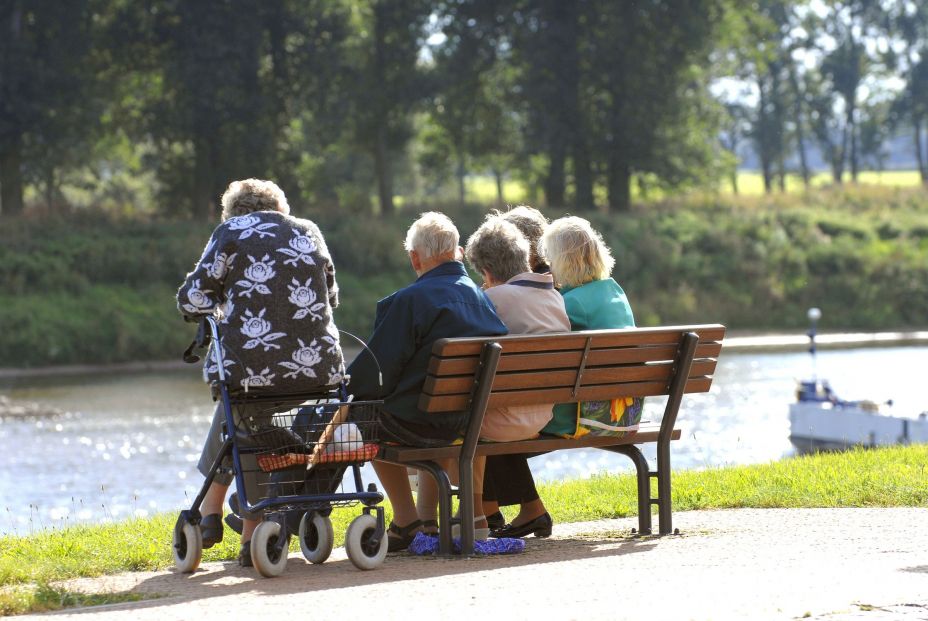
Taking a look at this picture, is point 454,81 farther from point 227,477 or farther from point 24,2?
point 227,477

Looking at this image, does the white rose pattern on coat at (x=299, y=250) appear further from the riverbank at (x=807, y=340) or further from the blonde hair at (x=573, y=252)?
the riverbank at (x=807, y=340)

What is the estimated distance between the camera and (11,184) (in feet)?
152

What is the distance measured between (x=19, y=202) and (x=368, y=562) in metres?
42.0

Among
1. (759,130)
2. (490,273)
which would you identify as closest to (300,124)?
(759,130)

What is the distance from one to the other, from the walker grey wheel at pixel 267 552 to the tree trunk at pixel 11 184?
4126cm

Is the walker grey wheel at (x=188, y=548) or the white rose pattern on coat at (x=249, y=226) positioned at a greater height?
the white rose pattern on coat at (x=249, y=226)

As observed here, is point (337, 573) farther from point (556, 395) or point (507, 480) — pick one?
point (507, 480)

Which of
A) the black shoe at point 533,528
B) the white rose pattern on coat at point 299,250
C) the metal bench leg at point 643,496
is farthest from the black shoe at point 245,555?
the metal bench leg at point 643,496

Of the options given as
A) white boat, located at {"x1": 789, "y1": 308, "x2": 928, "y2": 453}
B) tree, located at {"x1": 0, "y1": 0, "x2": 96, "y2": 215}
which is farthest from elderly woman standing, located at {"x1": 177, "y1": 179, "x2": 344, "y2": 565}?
tree, located at {"x1": 0, "y1": 0, "x2": 96, "y2": 215}

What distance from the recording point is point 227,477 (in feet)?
22.9

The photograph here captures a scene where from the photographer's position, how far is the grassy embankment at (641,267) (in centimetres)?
4078

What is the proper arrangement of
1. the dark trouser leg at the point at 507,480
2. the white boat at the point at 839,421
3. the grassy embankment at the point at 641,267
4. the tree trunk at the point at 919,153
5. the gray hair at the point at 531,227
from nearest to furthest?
1. the dark trouser leg at the point at 507,480
2. the gray hair at the point at 531,227
3. the white boat at the point at 839,421
4. the grassy embankment at the point at 641,267
5. the tree trunk at the point at 919,153

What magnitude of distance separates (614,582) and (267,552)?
1476 millimetres

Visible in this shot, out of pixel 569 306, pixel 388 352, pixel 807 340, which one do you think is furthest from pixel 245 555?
pixel 807 340
